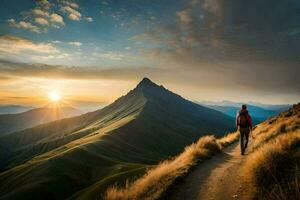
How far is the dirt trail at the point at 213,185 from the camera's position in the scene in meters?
10.8

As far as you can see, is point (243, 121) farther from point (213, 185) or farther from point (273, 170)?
point (273, 170)

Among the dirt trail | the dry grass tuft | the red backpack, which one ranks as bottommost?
the dirt trail

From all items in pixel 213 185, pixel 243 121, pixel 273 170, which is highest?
pixel 243 121

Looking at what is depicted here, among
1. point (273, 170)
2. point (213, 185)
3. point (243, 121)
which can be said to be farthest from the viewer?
point (243, 121)

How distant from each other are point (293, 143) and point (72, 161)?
303ft

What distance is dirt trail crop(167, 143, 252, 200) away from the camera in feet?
35.5

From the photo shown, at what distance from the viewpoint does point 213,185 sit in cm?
1230

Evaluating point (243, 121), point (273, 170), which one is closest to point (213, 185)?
point (273, 170)

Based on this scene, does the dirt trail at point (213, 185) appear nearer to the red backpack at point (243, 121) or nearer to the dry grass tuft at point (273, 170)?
the dry grass tuft at point (273, 170)

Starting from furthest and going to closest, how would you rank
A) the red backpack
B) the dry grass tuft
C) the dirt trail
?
the red backpack < the dirt trail < the dry grass tuft

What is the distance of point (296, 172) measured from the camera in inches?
388

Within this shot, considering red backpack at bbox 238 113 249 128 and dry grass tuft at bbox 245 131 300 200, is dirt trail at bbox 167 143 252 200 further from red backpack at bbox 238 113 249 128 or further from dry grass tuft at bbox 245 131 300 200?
red backpack at bbox 238 113 249 128

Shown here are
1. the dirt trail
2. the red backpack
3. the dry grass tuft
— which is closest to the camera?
the dry grass tuft

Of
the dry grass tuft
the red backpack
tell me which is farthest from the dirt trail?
the red backpack
